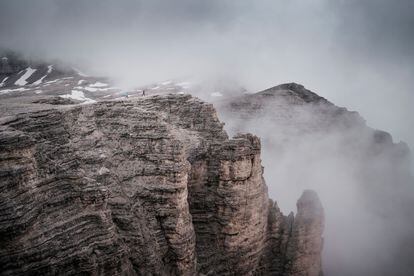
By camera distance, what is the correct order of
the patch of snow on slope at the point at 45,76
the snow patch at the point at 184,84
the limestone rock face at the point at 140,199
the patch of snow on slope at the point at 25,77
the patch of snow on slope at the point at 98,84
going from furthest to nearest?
the snow patch at the point at 184,84
the patch of snow on slope at the point at 45,76
the patch of snow on slope at the point at 25,77
the patch of snow on slope at the point at 98,84
the limestone rock face at the point at 140,199

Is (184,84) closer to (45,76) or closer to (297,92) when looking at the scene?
(45,76)

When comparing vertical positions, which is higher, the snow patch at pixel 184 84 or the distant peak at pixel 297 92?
the snow patch at pixel 184 84

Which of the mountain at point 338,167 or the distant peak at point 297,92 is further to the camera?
the distant peak at point 297,92

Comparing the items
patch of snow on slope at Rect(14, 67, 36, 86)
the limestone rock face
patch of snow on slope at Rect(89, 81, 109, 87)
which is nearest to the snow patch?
patch of snow on slope at Rect(89, 81, 109, 87)

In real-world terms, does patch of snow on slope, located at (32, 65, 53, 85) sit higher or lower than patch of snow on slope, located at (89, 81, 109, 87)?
higher

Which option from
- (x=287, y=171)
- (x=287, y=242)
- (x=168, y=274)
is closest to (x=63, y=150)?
(x=168, y=274)

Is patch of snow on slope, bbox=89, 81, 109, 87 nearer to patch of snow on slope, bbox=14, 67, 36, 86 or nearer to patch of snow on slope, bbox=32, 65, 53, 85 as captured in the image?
patch of snow on slope, bbox=32, 65, 53, 85

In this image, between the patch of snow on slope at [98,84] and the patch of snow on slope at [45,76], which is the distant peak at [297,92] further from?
the patch of snow on slope at [45,76]

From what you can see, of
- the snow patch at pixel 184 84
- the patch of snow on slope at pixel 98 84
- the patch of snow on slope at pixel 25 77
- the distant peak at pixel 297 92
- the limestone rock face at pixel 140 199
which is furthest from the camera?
the snow patch at pixel 184 84

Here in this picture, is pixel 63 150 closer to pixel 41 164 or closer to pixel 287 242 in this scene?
pixel 41 164

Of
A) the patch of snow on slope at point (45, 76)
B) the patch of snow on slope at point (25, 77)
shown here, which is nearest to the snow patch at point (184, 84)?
the patch of snow on slope at point (45, 76)
